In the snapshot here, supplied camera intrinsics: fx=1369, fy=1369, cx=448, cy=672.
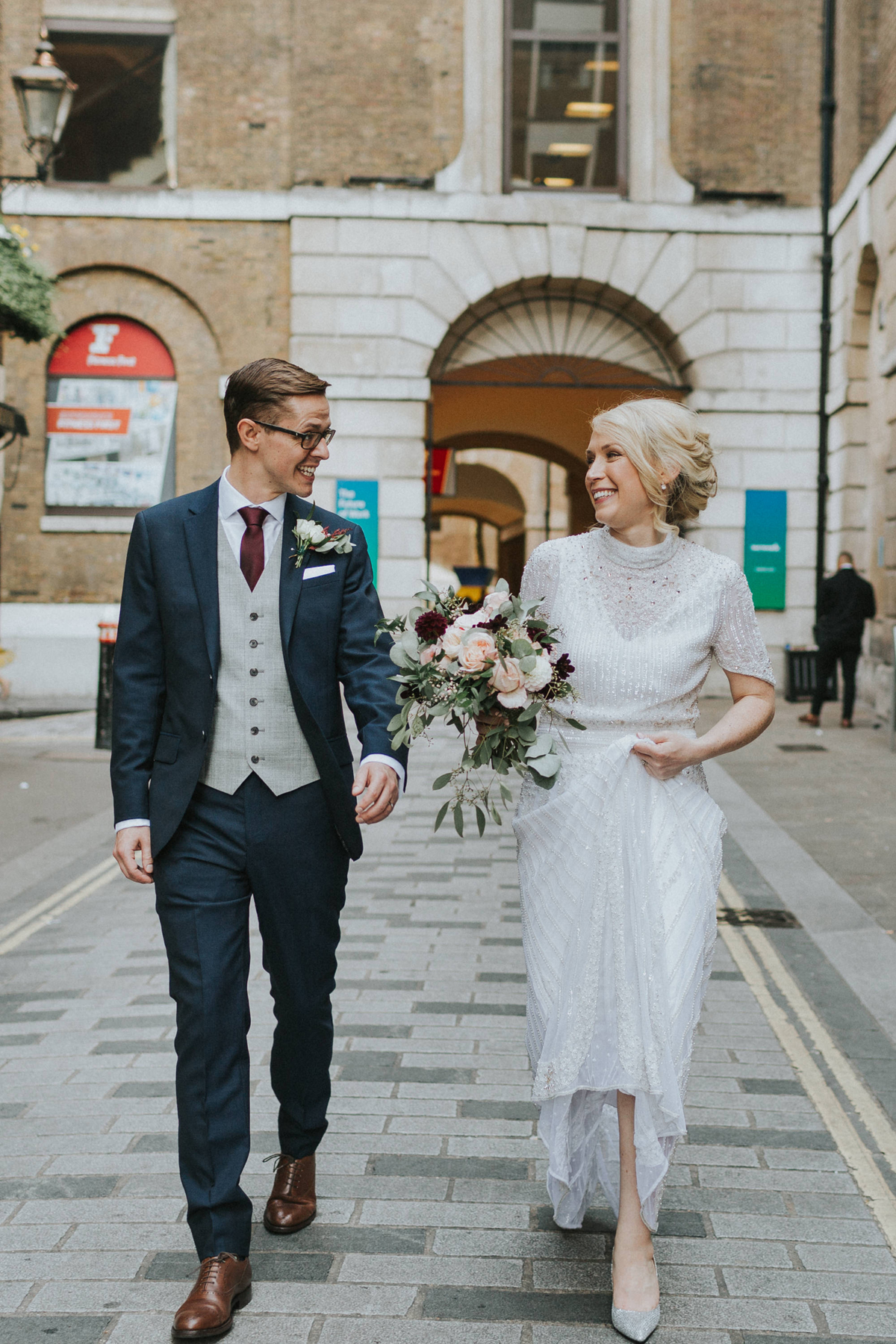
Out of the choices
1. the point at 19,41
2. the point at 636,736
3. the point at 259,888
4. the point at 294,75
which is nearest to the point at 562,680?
the point at 636,736

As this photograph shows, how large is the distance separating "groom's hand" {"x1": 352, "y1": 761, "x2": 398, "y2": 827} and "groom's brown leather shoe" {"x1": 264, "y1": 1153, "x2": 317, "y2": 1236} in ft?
2.93

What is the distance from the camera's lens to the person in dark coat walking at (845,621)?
1396cm

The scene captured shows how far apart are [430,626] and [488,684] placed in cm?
21

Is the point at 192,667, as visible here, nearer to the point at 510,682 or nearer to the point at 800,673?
the point at 510,682

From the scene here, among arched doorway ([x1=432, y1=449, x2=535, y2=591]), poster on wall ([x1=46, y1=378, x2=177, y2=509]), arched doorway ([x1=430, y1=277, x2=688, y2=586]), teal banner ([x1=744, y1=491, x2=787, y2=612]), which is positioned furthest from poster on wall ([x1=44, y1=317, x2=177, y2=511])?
arched doorway ([x1=432, y1=449, x2=535, y2=591])

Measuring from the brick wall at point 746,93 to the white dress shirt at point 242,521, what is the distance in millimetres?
15944

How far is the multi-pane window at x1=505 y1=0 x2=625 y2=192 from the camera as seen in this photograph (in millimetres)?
17562

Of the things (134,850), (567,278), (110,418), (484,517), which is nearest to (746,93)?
(567,278)

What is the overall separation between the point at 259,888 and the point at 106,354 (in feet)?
50.2

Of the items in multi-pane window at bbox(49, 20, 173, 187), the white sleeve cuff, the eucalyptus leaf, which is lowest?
the white sleeve cuff

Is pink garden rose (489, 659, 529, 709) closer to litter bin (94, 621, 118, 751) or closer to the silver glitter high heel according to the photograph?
the silver glitter high heel

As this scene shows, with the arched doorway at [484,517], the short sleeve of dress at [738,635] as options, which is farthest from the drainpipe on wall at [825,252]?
the short sleeve of dress at [738,635]

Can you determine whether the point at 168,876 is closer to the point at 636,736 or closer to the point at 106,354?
the point at 636,736

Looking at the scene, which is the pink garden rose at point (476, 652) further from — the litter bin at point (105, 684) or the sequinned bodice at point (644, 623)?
the litter bin at point (105, 684)
